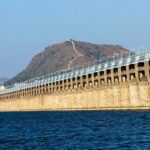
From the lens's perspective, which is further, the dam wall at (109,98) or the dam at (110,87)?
the dam at (110,87)

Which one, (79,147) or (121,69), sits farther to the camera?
(121,69)

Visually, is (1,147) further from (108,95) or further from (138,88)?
(108,95)

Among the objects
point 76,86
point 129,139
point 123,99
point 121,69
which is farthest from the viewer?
point 76,86

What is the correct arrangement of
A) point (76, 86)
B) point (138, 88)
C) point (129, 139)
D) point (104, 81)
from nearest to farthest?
point (129, 139) → point (138, 88) → point (104, 81) → point (76, 86)

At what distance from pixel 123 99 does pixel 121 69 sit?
1523 centimetres

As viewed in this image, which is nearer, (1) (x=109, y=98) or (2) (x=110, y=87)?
(2) (x=110, y=87)

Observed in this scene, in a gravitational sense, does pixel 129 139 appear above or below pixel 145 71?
below

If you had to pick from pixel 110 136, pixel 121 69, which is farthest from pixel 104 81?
pixel 110 136

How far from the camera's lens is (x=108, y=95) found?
14500 centimetres

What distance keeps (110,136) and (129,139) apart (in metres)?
4.86

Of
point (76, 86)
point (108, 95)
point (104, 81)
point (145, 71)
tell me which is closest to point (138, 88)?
point (145, 71)

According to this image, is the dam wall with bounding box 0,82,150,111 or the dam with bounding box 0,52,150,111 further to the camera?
the dam with bounding box 0,52,150,111

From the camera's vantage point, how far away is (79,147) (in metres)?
57.0

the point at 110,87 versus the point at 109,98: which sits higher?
the point at 110,87
